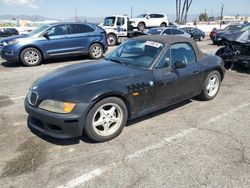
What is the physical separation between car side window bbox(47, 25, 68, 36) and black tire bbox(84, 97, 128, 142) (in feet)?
24.6

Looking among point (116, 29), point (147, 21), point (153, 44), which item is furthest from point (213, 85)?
point (147, 21)

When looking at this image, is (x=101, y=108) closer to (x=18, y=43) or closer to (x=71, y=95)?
(x=71, y=95)

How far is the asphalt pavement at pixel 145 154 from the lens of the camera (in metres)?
2.91

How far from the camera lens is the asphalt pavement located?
2912 millimetres

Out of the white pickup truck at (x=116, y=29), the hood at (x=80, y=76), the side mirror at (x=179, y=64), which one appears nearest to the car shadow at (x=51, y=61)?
the white pickup truck at (x=116, y=29)

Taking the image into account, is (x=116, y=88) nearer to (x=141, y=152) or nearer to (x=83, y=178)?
(x=141, y=152)

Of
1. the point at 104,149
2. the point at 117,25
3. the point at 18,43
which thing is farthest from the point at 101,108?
the point at 117,25

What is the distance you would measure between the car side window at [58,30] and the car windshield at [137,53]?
6.14m

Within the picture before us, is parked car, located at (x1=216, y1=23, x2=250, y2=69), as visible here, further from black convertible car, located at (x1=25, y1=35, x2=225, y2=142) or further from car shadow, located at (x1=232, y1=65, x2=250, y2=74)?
black convertible car, located at (x1=25, y1=35, x2=225, y2=142)

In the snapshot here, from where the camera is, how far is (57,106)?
3.41m

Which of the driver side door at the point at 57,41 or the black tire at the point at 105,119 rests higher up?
the driver side door at the point at 57,41

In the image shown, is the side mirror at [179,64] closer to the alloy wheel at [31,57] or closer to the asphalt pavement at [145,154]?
the asphalt pavement at [145,154]

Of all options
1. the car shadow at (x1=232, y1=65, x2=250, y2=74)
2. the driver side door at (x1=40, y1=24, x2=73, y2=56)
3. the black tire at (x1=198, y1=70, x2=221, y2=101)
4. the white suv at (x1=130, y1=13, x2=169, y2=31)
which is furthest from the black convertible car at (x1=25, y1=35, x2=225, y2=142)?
the white suv at (x1=130, y1=13, x2=169, y2=31)

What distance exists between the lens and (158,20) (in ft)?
81.0
